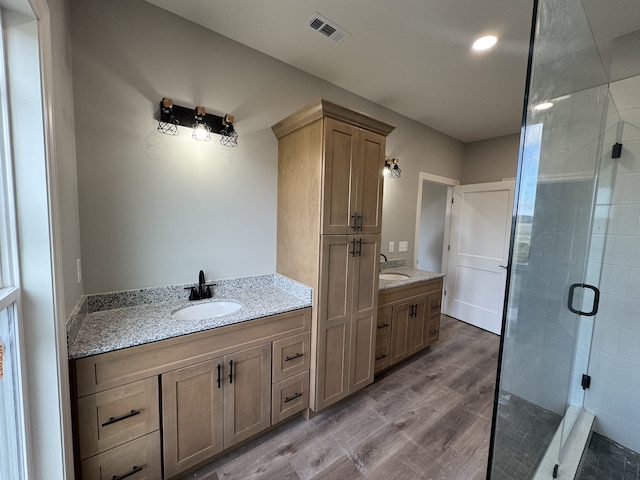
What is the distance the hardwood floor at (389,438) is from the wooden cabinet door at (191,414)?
19cm

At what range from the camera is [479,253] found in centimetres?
348

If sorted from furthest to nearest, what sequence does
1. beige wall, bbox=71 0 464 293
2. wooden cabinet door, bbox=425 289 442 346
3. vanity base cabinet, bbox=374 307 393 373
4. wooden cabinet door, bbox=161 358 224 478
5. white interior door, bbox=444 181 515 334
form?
white interior door, bbox=444 181 515 334 < wooden cabinet door, bbox=425 289 442 346 < vanity base cabinet, bbox=374 307 393 373 < beige wall, bbox=71 0 464 293 < wooden cabinet door, bbox=161 358 224 478

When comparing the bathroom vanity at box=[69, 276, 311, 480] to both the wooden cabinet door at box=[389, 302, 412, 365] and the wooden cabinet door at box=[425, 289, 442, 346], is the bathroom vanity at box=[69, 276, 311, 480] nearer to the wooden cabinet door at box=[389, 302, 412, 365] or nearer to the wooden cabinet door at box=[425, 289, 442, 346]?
the wooden cabinet door at box=[389, 302, 412, 365]

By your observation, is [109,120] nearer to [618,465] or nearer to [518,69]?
[518,69]

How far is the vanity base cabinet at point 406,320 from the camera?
7.65 feet

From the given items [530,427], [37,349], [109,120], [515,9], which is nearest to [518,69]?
[515,9]

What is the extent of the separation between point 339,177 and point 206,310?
4.24ft

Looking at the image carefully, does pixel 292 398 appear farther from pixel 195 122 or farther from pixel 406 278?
pixel 195 122

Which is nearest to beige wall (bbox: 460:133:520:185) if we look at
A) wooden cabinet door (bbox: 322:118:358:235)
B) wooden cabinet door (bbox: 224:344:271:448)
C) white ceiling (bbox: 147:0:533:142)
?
white ceiling (bbox: 147:0:533:142)

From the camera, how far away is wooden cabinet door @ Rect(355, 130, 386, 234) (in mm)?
1886

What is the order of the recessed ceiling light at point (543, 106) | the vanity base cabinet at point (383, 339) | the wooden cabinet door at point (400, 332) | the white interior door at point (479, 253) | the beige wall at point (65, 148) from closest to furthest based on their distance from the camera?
the recessed ceiling light at point (543, 106), the beige wall at point (65, 148), the vanity base cabinet at point (383, 339), the wooden cabinet door at point (400, 332), the white interior door at point (479, 253)

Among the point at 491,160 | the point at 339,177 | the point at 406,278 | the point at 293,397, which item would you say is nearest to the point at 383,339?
the point at 406,278

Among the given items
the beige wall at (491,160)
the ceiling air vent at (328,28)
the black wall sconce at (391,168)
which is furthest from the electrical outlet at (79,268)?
the beige wall at (491,160)

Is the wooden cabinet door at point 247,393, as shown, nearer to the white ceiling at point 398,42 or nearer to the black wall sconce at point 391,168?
the white ceiling at point 398,42
